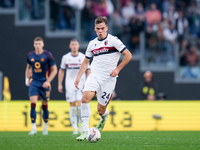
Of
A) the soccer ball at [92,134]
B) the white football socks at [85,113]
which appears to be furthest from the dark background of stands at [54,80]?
the soccer ball at [92,134]

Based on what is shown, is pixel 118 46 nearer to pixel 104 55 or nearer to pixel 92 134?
pixel 104 55

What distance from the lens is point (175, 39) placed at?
811 inches

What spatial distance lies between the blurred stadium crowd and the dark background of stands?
2.06 feet

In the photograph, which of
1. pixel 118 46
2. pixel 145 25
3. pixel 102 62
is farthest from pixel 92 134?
pixel 145 25

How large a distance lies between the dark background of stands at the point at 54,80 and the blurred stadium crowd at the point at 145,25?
2.06ft

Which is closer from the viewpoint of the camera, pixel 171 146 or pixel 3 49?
pixel 171 146

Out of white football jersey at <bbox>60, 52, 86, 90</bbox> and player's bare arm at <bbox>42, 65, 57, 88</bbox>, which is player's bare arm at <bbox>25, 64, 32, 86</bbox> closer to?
player's bare arm at <bbox>42, 65, 57, 88</bbox>

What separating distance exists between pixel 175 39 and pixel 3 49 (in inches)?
285

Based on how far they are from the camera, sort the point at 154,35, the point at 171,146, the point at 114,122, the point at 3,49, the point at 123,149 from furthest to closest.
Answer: the point at 3,49, the point at 154,35, the point at 114,122, the point at 171,146, the point at 123,149

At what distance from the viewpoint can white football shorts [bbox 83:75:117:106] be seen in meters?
9.98

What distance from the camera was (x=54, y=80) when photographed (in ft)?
70.9

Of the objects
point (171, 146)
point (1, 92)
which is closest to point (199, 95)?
point (1, 92)

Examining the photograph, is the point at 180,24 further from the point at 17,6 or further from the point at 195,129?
the point at 17,6

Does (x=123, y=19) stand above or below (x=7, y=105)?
above
